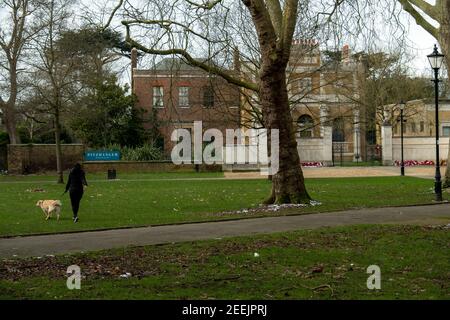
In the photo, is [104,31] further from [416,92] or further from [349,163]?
[416,92]

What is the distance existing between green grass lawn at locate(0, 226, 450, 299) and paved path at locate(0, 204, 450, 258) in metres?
1.27

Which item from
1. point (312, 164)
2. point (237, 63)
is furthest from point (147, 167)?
point (312, 164)

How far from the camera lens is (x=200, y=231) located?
46.1 ft

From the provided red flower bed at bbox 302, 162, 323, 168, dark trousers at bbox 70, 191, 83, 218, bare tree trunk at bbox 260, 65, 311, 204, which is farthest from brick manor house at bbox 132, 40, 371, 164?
dark trousers at bbox 70, 191, 83, 218

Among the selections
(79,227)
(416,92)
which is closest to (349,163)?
(416,92)

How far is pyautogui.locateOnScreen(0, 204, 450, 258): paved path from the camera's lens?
12.0m

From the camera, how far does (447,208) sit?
18.1 meters

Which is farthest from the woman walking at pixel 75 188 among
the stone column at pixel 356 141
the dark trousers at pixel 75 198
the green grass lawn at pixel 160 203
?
the stone column at pixel 356 141

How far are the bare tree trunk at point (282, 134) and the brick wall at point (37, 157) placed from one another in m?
30.7

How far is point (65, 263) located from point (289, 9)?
470 inches

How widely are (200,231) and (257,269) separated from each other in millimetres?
5274

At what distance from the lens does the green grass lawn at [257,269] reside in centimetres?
737

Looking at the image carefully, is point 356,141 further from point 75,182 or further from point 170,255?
point 170,255

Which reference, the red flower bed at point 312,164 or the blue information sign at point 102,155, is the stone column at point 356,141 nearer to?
the red flower bed at point 312,164
